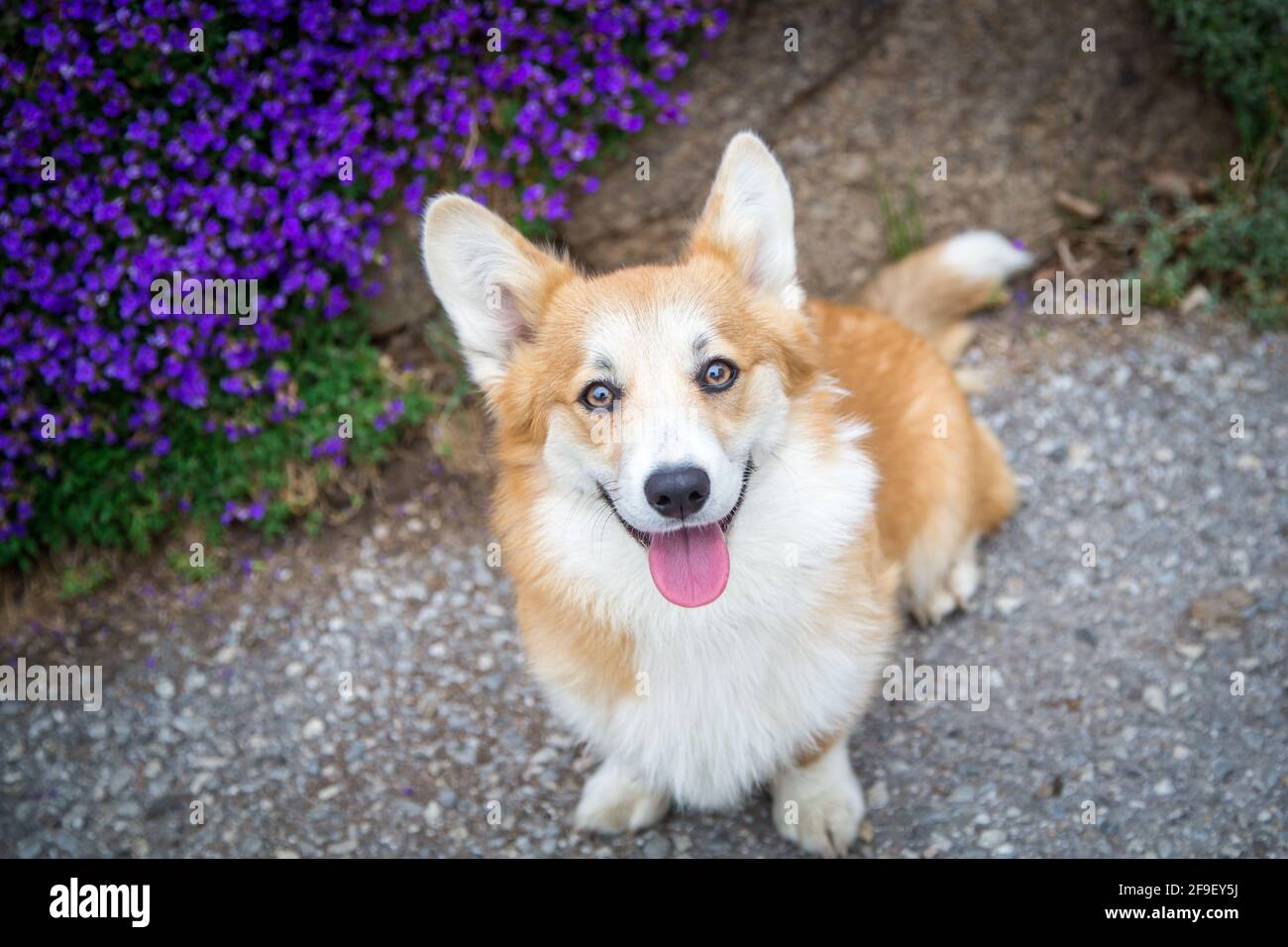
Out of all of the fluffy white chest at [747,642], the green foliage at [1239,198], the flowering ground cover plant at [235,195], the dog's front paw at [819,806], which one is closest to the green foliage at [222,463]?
the flowering ground cover plant at [235,195]

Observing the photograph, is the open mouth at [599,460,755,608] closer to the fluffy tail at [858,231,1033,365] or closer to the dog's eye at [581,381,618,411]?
the dog's eye at [581,381,618,411]

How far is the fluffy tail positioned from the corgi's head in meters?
1.51

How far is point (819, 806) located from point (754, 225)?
1730mm

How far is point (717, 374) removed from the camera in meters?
2.77

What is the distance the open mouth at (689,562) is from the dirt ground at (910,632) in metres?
1.09

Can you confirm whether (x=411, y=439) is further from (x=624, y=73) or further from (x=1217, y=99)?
(x=1217, y=99)

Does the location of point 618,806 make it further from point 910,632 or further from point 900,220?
point 900,220

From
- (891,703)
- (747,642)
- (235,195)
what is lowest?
(891,703)

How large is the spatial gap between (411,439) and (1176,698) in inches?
118

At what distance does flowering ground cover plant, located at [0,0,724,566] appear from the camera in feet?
12.8

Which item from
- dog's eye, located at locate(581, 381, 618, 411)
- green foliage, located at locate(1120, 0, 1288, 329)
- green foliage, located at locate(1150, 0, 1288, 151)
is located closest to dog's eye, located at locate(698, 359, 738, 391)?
dog's eye, located at locate(581, 381, 618, 411)

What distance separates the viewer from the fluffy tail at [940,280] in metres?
4.39

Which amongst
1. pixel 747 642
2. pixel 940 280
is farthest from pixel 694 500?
pixel 940 280
